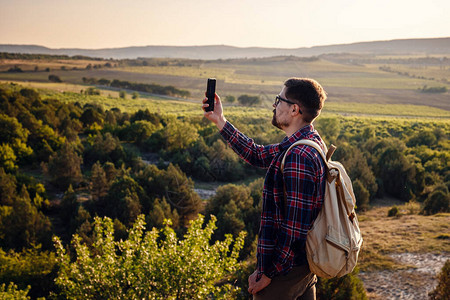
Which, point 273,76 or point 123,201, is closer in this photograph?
point 123,201

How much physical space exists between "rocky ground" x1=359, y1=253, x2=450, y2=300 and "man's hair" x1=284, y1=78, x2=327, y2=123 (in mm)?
7758

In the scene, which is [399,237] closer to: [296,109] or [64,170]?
[296,109]

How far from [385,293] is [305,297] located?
7332 millimetres

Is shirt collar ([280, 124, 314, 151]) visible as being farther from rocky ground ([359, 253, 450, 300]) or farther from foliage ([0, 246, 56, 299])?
foliage ([0, 246, 56, 299])

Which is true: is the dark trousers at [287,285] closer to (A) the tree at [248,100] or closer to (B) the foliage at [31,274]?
(B) the foliage at [31,274]

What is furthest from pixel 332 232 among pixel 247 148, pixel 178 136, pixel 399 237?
pixel 178 136

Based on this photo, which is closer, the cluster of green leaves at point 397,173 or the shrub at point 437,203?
the shrub at point 437,203

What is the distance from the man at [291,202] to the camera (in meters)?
2.19

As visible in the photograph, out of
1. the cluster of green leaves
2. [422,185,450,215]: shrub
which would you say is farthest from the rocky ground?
the cluster of green leaves

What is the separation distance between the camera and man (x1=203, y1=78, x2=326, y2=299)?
86.1 inches

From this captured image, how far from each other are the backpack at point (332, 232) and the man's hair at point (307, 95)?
0.28 m

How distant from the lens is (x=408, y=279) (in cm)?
923

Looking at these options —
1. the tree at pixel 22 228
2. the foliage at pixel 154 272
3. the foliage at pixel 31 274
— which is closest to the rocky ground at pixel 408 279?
→ the foliage at pixel 154 272

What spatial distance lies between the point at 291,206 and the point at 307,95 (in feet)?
2.47
